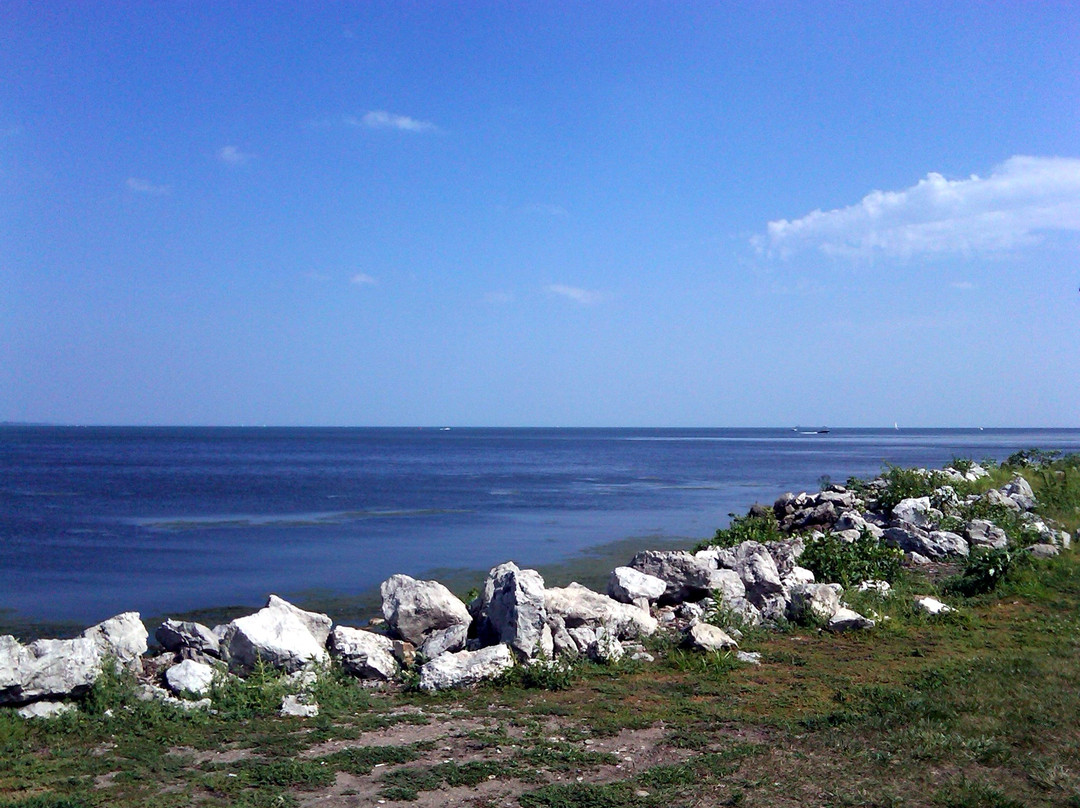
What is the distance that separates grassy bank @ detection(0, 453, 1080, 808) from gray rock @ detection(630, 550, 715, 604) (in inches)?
72.3

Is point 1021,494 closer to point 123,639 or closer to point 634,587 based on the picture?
point 634,587

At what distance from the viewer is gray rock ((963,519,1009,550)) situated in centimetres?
1588

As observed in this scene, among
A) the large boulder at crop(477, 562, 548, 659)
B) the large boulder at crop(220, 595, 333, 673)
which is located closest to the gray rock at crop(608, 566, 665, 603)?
the large boulder at crop(477, 562, 548, 659)

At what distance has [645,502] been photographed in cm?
3694

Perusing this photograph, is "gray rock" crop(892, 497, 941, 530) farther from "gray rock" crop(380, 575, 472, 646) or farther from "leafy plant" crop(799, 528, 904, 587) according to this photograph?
"gray rock" crop(380, 575, 472, 646)

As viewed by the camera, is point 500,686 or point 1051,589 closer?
point 500,686

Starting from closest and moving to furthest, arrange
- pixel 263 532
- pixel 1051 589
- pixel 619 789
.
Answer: pixel 619 789 → pixel 1051 589 → pixel 263 532

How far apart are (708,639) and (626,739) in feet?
9.23

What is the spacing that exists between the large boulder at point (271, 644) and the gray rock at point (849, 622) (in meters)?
6.01

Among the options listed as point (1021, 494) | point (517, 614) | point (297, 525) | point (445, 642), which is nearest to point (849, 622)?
point (517, 614)

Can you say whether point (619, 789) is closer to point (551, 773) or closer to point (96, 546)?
point (551, 773)

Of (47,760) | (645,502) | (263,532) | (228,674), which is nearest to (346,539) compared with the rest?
(263,532)

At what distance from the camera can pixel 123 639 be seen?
963cm

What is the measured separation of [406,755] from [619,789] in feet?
5.65
